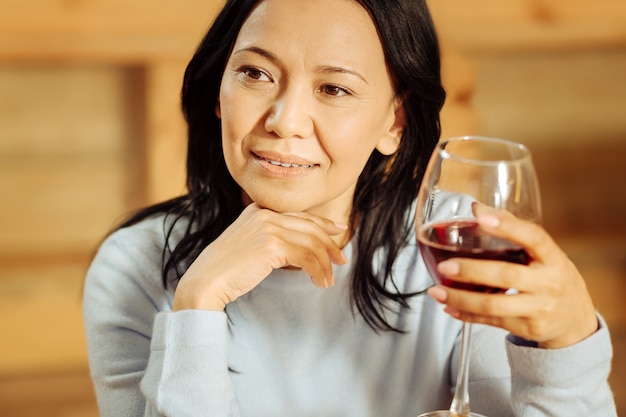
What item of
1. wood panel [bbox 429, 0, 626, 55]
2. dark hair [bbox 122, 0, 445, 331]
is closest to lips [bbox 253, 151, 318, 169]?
dark hair [bbox 122, 0, 445, 331]

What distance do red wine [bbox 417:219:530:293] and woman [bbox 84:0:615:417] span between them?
0.10 m

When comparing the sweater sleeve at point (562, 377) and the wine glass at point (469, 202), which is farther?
the sweater sleeve at point (562, 377)

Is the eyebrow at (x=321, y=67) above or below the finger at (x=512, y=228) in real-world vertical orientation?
above

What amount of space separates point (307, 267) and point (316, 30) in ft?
1.13

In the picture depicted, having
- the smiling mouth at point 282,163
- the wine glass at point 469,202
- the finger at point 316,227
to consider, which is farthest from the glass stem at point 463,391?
the smiling mouth at point 282,163

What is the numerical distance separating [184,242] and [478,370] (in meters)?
0.53

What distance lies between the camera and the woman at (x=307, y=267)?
4.13ft

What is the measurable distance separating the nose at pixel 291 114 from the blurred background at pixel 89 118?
50.2 inches

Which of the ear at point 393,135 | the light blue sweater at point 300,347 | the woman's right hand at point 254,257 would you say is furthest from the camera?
the ear at point 393,135

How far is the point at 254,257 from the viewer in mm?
1319

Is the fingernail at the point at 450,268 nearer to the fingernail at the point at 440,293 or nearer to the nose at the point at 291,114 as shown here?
the fingernail at the point at 440,293

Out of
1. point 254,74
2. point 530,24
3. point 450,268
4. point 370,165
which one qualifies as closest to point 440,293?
point 450,268

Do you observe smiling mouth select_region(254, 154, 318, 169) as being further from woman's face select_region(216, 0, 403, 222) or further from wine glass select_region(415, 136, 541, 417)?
wine glass select_region(415, 136, 541, 417)

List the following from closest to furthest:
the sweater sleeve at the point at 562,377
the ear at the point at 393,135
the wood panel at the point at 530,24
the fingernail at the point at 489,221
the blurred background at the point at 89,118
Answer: the fingernail at the point at 489,221 → the sweater sleeve at the point at 562,377 → the ear at the point at 393,135 → the blurred background at the point at 89,118 → the wood panel at the point at 530,24
